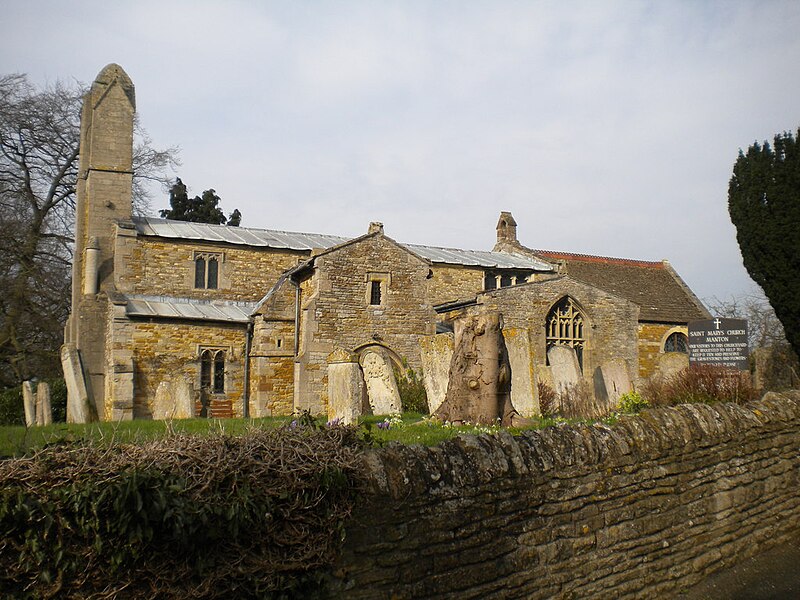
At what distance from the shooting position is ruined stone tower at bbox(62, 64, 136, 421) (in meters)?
23.5

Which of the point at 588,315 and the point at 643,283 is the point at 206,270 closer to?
the point at 588,315

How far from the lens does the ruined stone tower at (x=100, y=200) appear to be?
2347 cm

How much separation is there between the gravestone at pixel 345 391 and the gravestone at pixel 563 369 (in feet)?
17.1

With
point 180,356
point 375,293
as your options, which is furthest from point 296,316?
point 180,356

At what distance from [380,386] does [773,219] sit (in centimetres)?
901

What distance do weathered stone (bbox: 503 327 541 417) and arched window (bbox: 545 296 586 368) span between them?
13.9 m

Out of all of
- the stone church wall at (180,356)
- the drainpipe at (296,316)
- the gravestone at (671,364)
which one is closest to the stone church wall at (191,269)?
the stone church wall at (180,356)

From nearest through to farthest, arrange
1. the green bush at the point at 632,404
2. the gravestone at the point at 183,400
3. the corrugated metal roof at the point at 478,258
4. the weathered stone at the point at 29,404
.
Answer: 1. the green bush at the point at 632,404
2. the gravestone at the point at 183,400
3. the weathered stone at the point at 29,404
4. the corrugated metal roof at the point at 478,258

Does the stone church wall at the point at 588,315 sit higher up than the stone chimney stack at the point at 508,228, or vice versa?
the stone chimney stack at the point at 508,228

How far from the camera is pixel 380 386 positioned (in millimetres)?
15875

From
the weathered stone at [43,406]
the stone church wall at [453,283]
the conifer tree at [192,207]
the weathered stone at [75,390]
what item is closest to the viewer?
the weathered stone at [43,406]

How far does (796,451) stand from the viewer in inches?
362

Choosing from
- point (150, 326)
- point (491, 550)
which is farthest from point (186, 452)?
point (150, 326)

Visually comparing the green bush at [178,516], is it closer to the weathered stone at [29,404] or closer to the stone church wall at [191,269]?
the weathered stone at [29,404]
